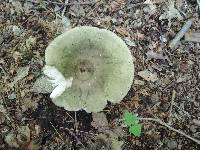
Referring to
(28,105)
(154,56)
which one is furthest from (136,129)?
(28,105)

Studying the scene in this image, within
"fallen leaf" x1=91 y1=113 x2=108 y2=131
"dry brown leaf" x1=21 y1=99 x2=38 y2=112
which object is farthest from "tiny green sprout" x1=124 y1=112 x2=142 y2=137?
"dry brown leaf" x1=21 y1=99 x2=38 y2=112

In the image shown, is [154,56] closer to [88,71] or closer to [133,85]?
[133,85]

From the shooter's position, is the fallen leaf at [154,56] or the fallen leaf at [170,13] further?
the fallen leaf at [170,13]

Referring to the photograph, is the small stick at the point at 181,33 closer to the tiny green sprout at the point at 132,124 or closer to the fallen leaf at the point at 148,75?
the fallen leaf at the point at 148,75

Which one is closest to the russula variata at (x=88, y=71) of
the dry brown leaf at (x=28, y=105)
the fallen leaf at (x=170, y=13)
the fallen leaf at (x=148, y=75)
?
the dry brown leaf at (x=28, y=105)

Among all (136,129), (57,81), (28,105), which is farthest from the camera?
(28,105)

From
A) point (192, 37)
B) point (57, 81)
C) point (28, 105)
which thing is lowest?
point (28, 105)
